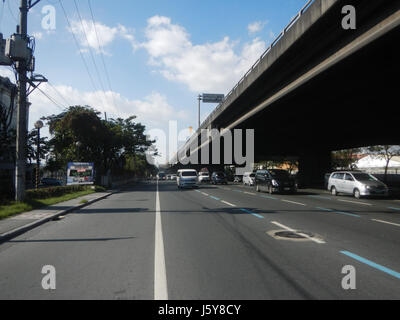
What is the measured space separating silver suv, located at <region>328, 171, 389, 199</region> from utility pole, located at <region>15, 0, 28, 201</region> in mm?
18792

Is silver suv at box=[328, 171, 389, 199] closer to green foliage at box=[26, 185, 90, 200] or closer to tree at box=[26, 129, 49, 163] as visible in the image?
green foliage at box=[26, 185, 90, 200]

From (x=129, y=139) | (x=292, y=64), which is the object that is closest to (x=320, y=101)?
(x=292, y=64)

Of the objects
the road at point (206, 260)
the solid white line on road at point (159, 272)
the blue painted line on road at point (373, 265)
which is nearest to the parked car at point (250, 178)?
the road at point (206, 260)

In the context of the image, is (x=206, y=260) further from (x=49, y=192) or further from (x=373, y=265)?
(x=49, y=192)

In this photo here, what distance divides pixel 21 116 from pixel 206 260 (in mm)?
12627

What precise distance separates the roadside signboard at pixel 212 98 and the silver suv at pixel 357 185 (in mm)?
42632

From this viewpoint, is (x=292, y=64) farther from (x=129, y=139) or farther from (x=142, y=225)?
(x=129, y=139)

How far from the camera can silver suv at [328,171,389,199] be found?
20.2 metres

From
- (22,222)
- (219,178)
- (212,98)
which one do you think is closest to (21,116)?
(22,222)

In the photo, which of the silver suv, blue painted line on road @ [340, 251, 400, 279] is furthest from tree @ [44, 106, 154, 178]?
blue painted line on road @ [340, 251, 400, 279]

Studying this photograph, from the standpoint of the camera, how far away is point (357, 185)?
68.7ft

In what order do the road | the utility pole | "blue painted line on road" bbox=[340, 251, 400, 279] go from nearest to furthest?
1. the road
2. "blue painted line on road" bbox=[340, 251, 400, 279]
3. the utility pole

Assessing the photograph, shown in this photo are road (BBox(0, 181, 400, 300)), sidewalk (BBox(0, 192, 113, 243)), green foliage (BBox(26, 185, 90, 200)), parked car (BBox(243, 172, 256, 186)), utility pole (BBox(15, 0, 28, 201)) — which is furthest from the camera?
parked car (BBox(243, 172, 256, 186))

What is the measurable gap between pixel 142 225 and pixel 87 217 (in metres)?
3.41
